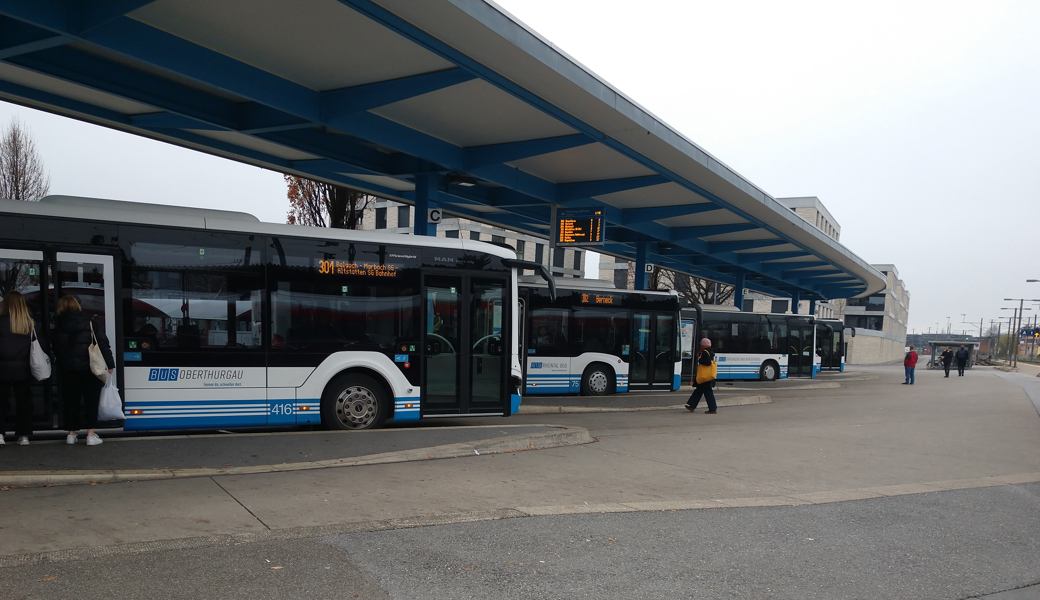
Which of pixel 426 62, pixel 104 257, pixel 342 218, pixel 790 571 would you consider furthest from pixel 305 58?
pixel 342 218

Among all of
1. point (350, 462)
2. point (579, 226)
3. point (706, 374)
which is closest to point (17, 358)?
point (350, 462)

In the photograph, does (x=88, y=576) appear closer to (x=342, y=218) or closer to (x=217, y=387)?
(x=217, y=387)

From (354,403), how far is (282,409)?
98cm

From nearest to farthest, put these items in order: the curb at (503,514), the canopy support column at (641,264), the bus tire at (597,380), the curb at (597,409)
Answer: the curb at (503,514), the curb at (597,409), the bus tire at (597,380), the canopy support column at (641,264)

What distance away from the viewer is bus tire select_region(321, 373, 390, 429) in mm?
10114

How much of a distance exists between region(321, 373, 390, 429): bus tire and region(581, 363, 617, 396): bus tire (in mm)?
9419

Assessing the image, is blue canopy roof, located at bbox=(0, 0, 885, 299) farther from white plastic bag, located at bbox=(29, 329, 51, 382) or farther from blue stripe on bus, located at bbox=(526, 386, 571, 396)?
blue stripe on bus, located at bbox=(526, 386, 571, 396)

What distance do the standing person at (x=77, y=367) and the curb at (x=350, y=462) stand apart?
1.40m

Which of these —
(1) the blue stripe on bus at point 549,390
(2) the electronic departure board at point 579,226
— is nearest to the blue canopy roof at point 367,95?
(2) the electronic departure board at point 579,226

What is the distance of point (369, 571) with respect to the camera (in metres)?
4.73

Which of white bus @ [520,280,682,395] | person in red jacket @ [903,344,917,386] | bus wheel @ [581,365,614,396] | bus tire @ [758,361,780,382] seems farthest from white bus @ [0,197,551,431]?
person in red jacket @ [903,344,917,386]

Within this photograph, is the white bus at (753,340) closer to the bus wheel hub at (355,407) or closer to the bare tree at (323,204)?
the bare tree at (323,204)

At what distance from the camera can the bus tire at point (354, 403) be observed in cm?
1011

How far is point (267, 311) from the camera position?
9797mm
